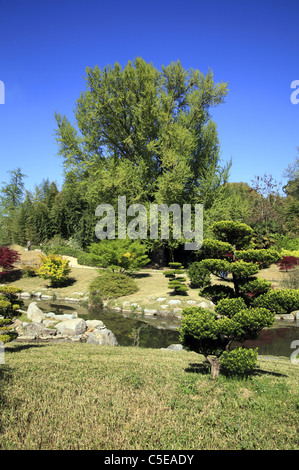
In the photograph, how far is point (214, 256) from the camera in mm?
5832

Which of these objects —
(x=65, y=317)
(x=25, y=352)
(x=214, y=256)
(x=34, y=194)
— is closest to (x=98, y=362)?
(x=25, y=352)

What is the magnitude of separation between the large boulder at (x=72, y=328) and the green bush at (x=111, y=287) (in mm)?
6224

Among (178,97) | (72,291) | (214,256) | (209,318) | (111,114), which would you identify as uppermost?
(178,97)

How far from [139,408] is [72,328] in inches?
270

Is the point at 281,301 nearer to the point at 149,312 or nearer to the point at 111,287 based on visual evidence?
the point at 149,312

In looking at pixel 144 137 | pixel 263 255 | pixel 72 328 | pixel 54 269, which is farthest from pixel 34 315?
pixel 144 137

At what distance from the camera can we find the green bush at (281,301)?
489 cm

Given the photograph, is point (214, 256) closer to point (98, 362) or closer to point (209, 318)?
point (209, 318)

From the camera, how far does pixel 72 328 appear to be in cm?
1023

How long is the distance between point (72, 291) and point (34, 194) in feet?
100

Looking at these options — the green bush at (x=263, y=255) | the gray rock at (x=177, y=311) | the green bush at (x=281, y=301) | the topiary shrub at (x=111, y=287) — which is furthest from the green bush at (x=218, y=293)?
the topiary shrub at (x=111, y=287)

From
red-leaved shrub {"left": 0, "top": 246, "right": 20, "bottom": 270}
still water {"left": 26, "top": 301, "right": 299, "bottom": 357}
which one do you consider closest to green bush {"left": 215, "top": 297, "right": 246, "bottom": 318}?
still water {"left": 26, "top": 301, "right": 299, "bottom": 357}

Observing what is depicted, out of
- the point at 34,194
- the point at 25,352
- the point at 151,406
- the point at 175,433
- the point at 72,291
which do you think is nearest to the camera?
the point at 175,433
